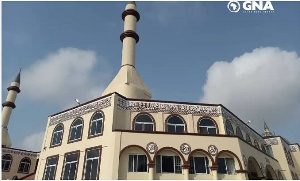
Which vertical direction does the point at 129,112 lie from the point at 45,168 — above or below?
above

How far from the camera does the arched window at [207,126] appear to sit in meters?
22.7

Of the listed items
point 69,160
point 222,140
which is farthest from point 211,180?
point 69,160

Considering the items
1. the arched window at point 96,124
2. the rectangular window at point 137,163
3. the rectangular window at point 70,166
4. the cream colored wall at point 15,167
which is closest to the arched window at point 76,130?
the arched window at point 96,124

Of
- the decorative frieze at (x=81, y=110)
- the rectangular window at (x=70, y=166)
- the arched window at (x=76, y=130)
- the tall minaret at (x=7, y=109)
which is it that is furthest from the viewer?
the tall minaret at (x=7, y=109)

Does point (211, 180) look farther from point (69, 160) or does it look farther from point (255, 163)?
point (69, 160)

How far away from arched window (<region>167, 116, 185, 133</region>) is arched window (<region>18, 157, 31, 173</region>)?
25680 mm

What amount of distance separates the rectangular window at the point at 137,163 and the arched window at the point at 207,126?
597 centimetres

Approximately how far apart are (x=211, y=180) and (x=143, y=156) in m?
5.21

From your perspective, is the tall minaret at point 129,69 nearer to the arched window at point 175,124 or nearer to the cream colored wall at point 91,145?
the arched window at point 175,124

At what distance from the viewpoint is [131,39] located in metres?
30.8

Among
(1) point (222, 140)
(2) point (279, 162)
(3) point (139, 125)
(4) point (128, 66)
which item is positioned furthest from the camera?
(2) point (279, 162)

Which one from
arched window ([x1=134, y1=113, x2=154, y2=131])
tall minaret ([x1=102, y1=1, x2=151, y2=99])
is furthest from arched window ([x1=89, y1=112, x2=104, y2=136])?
tall minaret ([x1=102, y1=1, x2=151, y2=99])

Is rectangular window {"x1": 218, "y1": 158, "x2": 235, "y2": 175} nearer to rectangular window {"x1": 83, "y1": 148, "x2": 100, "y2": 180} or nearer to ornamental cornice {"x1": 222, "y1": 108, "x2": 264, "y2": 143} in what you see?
ornamental cornice {"x1": 222, "y1": 108, "x2": 264, "y2": 143}

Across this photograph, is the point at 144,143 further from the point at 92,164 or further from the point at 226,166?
the point at 226,166
